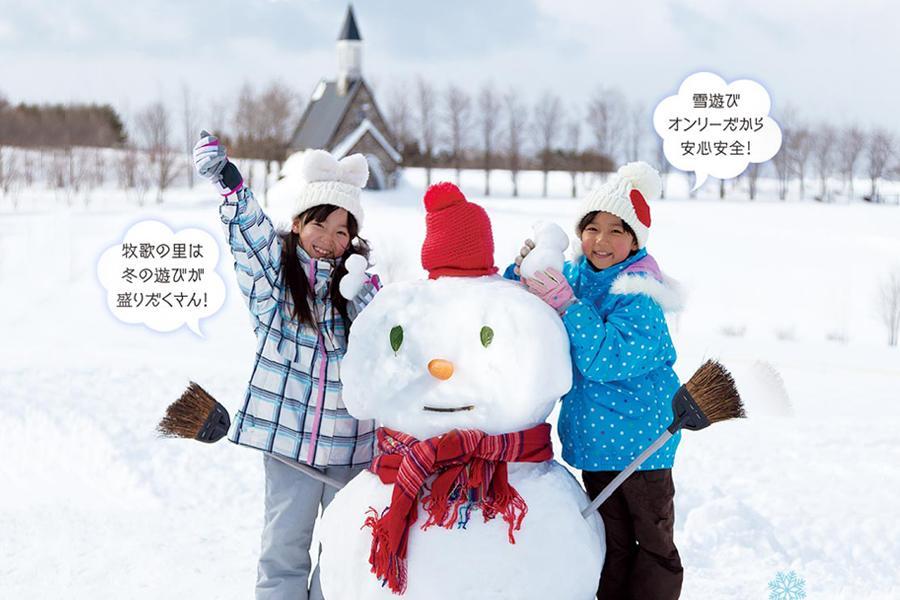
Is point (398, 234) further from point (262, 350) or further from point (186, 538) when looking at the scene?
point (262, 350)

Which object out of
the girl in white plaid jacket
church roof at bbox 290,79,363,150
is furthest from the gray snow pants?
church roof at bbox 290,79,363,150

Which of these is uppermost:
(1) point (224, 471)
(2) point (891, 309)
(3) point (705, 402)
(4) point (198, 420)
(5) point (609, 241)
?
(5) point (609, 241)

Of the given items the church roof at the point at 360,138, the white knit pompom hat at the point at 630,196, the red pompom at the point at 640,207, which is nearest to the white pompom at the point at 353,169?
the white knit pompom hat at the point at 630,196

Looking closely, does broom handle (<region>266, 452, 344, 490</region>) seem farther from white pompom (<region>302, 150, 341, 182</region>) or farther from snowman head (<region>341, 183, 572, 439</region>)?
white pompom (<region>302, 150, 341, 182</region>)

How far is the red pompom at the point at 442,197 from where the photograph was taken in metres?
2.16

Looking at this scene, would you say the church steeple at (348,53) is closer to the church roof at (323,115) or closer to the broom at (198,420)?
the church roof at (323,115)

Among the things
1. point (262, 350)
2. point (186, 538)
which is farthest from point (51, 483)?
point (262, 350)

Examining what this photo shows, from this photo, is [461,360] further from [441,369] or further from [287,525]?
[287,525]

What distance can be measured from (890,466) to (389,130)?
21.8m

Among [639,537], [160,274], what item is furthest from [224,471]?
[639,537]

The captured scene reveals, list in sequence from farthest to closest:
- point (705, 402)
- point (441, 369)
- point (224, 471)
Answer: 1. point (224, 471)
2. point (705, 402)
3. point (441, 369)

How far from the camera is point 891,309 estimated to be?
9.85 metres

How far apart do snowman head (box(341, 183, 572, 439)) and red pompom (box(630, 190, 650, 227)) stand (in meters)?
0.46

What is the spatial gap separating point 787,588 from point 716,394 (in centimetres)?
154
